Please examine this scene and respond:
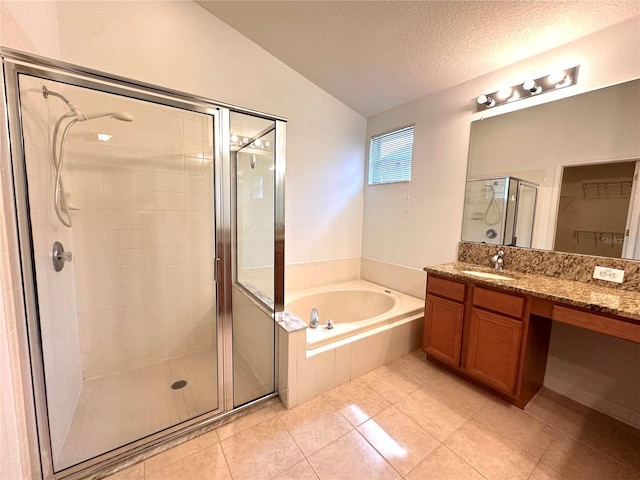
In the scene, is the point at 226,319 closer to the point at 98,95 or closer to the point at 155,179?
the point at 155,179

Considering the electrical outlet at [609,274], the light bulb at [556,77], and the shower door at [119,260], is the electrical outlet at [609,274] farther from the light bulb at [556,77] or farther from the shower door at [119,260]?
the shower door at [119,260]

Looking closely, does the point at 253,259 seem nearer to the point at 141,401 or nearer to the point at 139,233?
the point at 139,233

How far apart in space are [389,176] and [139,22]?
2466 mm

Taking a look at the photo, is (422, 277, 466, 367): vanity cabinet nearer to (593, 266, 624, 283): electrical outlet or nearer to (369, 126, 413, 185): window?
(593, 266, 624, 283): electrical outlet

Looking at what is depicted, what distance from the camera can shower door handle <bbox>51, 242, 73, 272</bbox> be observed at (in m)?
1.47

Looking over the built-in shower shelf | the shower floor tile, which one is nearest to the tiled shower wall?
the shower floor tile

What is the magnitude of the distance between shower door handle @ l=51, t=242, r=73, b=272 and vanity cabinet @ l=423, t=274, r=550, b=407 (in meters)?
2.49

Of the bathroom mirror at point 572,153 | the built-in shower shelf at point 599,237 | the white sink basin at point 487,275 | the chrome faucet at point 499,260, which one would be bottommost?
the white sink basin at point 487,275

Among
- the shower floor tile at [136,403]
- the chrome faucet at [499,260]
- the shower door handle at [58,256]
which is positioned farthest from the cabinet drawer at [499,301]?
the shower door handle at [58,256]

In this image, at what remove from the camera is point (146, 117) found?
1944mm

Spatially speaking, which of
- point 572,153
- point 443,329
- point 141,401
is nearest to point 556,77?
point 572,153

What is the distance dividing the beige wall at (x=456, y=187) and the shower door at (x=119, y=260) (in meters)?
1.89

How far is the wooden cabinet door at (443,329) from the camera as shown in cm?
196

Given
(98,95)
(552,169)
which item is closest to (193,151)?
(98,95)
